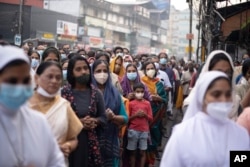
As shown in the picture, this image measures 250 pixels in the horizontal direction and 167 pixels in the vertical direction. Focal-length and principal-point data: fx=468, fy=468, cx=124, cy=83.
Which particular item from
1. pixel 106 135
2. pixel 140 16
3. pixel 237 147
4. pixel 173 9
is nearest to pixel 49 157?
pixel 237 147

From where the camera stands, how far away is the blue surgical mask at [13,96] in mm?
2350

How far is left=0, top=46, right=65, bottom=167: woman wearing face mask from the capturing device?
2.37 metres

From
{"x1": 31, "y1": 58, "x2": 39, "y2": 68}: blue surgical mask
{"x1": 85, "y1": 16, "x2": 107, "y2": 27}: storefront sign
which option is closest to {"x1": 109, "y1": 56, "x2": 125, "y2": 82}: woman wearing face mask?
{"x1": 31, "y1": 58, "x2": 39, "y2": 68}: blue surgical mask

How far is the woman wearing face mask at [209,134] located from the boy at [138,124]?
344 cm

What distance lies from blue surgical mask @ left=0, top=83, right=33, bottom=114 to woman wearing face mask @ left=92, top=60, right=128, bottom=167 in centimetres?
251

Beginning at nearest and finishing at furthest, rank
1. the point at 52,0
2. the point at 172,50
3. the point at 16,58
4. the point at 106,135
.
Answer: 1. the point at 16,58
2. the point at 106,135
3. the point at 52,0
4. the point at 172,50

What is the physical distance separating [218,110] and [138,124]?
11.9ft

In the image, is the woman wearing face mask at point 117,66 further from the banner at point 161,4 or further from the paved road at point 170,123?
the banner at point 161,4

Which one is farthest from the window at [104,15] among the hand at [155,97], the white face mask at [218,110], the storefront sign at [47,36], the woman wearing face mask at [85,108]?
the white face mask at [218,110]

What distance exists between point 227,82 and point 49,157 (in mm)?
1179

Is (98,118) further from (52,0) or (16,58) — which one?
(52,0)

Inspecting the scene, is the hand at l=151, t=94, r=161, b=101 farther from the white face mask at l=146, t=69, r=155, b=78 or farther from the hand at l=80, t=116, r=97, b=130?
the hand at l=80, t=116, r=97, b=130

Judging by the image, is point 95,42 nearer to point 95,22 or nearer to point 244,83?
point 95,22

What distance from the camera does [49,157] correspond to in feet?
8.61
